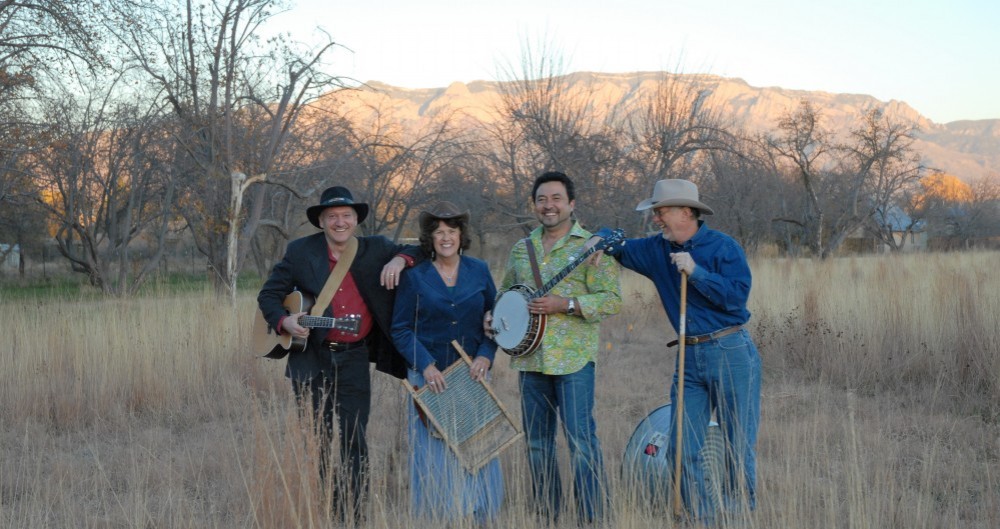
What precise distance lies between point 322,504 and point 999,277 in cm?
962

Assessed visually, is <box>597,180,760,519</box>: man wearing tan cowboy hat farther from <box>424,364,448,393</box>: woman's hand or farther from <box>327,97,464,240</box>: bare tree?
<box>327,97,464,240</box>: bare tree

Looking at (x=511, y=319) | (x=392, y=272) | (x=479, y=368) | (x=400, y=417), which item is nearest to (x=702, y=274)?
(x=511, y=319)

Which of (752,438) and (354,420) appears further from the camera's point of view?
(354,420)

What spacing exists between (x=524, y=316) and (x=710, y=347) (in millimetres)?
965

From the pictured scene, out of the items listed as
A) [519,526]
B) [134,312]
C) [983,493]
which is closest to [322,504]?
[519,526]

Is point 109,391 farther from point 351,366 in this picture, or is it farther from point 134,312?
point 351,366

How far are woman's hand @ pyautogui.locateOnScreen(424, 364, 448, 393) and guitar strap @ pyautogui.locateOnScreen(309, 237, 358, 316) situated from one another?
0.68 meters

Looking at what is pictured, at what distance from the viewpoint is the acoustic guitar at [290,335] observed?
4.55 metres

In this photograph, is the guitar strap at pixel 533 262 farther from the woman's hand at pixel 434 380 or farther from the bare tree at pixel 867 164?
the bare tree at pixel 867 164

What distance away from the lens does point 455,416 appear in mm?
4500

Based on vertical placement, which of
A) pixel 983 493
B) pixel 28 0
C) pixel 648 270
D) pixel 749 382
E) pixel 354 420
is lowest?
pixel 983 493

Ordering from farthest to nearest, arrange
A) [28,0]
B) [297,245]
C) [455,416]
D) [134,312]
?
[28,0] < [134,312] < [297,245] < [455,416]

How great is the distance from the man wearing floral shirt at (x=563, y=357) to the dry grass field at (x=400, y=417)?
183 millimetres

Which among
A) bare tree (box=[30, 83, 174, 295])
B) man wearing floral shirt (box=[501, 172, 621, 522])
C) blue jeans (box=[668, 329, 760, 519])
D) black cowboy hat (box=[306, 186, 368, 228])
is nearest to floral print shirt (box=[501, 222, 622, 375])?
man wearing floral shirt (box=[501, 172, 621, 522])
